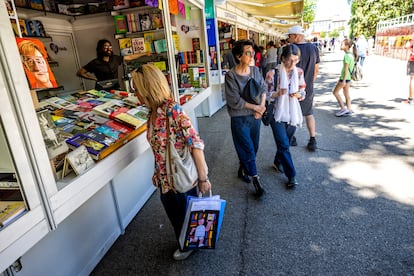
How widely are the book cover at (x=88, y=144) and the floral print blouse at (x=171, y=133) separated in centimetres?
37

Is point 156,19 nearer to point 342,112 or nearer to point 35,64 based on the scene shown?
point 35,64

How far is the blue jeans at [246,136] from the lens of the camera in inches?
119

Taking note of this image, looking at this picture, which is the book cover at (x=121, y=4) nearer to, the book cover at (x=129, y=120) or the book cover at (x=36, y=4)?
the book cover at (x=36, y=4)

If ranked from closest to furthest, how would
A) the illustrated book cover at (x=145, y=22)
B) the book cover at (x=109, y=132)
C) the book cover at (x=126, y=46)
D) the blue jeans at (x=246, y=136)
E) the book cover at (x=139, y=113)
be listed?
the book cover at (x=109, y=132) < the book cover at (x=139, y=113) < the blue jeans at (x=246, y=136) < the illustrated book cover at (x=145, y=22) < the book cover at (x=126, y=46)

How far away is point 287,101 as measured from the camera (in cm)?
318

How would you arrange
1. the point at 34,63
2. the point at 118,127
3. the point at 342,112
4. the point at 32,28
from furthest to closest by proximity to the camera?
1. the point at 342,112
2. the point at 32,28
3. the point at 118,127
4. the point at 34,63

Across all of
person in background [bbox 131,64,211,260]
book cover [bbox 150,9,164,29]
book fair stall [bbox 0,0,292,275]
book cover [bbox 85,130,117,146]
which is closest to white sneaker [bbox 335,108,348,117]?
book fair stall [bbox 0,0,292,275]

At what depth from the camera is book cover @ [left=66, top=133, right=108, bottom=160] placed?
194 cm

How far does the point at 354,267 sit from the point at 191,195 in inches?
51.8

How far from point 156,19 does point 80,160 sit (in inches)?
105

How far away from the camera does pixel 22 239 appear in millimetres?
1294

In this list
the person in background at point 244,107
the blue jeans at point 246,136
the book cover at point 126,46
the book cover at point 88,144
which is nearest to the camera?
the book cover at point 88,144

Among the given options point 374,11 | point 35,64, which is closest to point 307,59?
point 35,64

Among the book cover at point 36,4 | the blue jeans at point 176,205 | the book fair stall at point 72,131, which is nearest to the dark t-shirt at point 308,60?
the book fair stall at point 72,131
